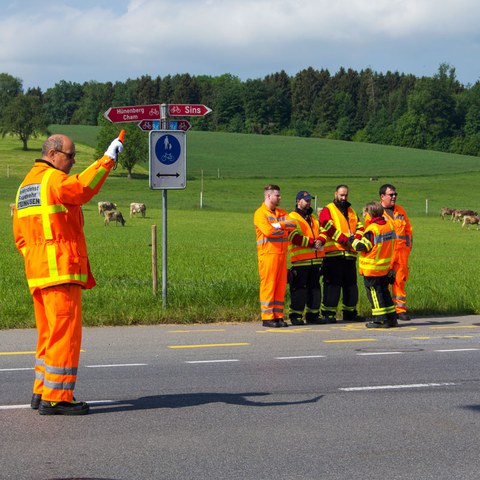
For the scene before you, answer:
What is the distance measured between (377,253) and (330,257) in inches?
39.5

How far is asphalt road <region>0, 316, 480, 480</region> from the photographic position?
6574 millimetres

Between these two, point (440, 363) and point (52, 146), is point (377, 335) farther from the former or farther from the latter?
point (52, 146)

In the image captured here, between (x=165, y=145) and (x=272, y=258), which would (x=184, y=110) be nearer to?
(x=165, y=145)

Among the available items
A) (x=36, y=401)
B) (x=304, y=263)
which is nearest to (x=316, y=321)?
(x=304, y=263)

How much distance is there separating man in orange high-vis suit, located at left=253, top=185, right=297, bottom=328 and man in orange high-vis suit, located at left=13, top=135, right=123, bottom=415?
6571 mm

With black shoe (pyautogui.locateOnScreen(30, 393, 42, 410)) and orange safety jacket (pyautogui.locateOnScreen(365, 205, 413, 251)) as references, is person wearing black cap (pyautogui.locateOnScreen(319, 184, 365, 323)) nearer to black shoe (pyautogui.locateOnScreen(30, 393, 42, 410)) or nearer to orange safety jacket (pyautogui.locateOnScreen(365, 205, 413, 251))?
orange safety jacket (pyautogui.locateOnScreen(365, 205, 413, 251))

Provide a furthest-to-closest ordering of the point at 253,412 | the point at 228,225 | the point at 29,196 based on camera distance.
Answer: the point at 228,225 < the point at 253,412 < the point at 29,196

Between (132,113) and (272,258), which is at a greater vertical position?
(132,113)

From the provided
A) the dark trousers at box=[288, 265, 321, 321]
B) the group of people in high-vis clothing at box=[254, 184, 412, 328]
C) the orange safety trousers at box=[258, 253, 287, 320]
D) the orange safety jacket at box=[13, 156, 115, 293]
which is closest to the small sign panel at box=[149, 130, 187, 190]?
the group of people in high-vis clothing at box=[254, 184, 412, 328]

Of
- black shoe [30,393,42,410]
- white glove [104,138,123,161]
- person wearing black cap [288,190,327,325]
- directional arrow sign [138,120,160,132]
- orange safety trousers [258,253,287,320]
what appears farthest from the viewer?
directional arrow sign [138,120,160,132]

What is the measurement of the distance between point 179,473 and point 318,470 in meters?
0.87

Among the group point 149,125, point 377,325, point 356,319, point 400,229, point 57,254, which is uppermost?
point 149,125

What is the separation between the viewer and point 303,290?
15.1 meters

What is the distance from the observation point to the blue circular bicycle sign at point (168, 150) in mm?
15688
